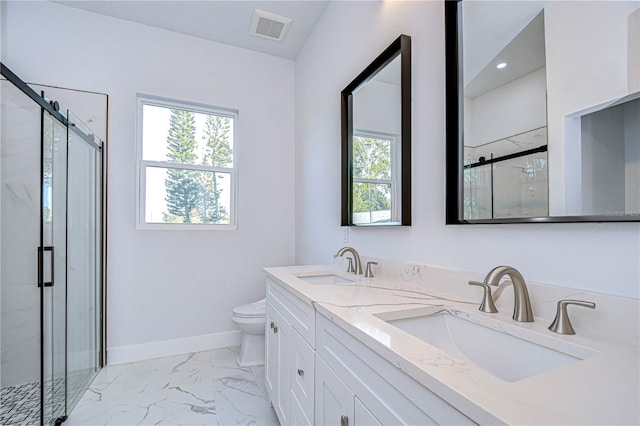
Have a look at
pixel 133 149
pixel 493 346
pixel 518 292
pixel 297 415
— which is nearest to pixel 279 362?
pixel 297 415

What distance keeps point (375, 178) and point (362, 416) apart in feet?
3.96

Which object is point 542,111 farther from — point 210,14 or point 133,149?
point 133,149

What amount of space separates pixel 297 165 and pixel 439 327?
2.23 metres

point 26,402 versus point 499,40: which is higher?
point 499,40

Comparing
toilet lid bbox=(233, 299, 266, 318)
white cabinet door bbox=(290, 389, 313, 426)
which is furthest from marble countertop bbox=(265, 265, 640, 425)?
toilet lid bbox=(233, 299, 266, 318)

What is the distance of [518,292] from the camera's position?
86 cm

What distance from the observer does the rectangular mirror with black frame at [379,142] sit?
1457mm

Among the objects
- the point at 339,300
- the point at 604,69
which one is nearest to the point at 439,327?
the point at 339,300

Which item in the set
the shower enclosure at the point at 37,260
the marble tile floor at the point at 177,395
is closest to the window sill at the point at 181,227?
the shower enclosure at the point at 37,260

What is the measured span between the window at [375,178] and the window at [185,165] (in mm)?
1425

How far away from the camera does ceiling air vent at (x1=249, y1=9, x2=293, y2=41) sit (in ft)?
7.91

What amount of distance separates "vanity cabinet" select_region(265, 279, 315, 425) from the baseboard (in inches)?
43.6

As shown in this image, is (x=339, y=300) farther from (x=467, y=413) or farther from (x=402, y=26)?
(x=402, y=26)

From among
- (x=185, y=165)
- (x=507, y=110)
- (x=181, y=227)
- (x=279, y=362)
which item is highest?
(x=185, y=165)
